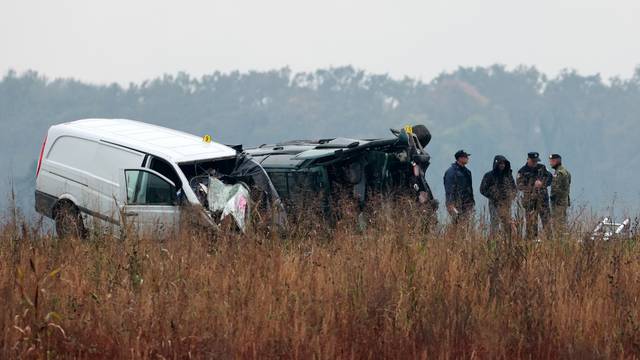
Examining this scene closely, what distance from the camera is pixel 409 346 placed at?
9000 mm

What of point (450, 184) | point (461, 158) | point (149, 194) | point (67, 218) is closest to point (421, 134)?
point (461, 158)

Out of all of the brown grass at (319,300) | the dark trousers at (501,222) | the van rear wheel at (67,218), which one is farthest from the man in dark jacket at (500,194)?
the van rear wheel at (67,218)

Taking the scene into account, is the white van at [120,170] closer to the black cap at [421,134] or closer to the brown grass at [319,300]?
the black cap at [421,134]

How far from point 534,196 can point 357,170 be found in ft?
15.2

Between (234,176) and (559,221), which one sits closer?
(559,221)

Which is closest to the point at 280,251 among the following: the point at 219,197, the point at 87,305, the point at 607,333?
the point at 87,305

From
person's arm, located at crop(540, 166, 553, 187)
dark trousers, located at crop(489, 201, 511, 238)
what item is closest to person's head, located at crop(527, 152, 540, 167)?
person's arm, located at crop(540, 166, 553, 187)

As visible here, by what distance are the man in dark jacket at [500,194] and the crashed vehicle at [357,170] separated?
888 millimetres

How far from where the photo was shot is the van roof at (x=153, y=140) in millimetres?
16219

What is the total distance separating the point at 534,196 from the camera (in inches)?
489

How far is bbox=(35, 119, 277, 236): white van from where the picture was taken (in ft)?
52.2

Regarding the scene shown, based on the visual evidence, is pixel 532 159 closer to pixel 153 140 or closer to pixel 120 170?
pixel 153 140

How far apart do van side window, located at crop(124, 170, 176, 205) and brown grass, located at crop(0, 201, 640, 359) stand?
4.58 meters

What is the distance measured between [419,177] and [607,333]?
7.70 meters
